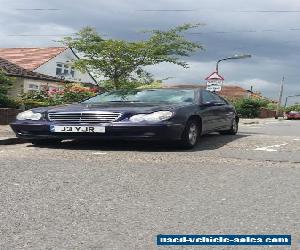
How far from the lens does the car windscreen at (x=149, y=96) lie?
29.2 ft

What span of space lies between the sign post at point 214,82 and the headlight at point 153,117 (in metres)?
12.1

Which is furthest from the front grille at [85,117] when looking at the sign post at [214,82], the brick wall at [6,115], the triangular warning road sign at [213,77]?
the triangular warning road sign at [213,77]

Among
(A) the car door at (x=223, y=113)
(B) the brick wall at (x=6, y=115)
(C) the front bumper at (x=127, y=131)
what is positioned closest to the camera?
(C) the front bumper at (x=127, y=131)

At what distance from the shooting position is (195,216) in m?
4.05

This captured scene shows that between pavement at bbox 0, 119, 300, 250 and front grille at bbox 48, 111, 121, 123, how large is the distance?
0.48m

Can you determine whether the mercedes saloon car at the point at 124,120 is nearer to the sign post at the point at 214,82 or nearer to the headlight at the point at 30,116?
the headlight at the point at 30,116

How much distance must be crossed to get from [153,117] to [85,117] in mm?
1097

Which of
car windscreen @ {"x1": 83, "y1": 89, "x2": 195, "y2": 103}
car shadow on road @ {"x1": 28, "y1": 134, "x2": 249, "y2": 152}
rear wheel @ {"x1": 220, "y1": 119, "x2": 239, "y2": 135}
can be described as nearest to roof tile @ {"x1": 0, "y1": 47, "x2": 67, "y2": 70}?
rear wheel @ {"x1": 220, "y1": 119, "x2": 239, "y2": 135}

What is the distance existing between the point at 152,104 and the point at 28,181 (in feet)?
11.3

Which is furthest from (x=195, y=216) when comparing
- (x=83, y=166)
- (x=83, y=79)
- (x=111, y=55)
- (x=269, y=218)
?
(x=83, y=79)

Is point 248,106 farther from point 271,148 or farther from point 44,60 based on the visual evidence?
point 271,148

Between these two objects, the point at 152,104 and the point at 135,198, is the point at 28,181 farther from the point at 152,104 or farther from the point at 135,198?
the point at 152,104

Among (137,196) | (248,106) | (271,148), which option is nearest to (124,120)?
(271,148)

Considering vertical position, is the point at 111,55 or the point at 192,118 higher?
the point at 111,55
